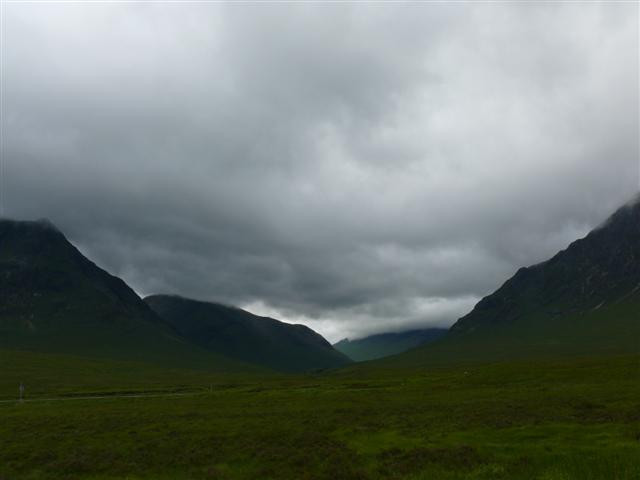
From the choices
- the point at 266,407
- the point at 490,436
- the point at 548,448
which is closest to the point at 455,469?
the point at 548,448

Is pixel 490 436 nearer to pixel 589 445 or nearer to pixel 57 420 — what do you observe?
pixel 589 445

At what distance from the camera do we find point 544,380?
8619 centimetres

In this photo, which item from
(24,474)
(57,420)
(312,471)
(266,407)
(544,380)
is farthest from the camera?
(544,380)

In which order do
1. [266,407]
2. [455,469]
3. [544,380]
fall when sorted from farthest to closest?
[544,380] < [266,407] < [455,469]

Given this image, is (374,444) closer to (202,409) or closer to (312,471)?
(312,471)

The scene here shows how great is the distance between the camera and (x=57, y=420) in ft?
196

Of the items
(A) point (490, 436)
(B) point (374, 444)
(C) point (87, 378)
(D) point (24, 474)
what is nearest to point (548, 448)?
(A) point (490, 436)

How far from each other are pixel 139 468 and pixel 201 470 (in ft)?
15.5

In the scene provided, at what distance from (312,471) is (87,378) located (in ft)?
582

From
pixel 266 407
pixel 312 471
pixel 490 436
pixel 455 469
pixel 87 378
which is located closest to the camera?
pixel 455 469

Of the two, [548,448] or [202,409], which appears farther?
[202,409]

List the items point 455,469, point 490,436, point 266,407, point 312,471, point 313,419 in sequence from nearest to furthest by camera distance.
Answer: point 455,469 < point 312,471 < point 490,436 < point 313,419 < point 266,407

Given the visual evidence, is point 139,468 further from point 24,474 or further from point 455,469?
point 455,469

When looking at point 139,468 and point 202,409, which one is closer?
point 139,468
